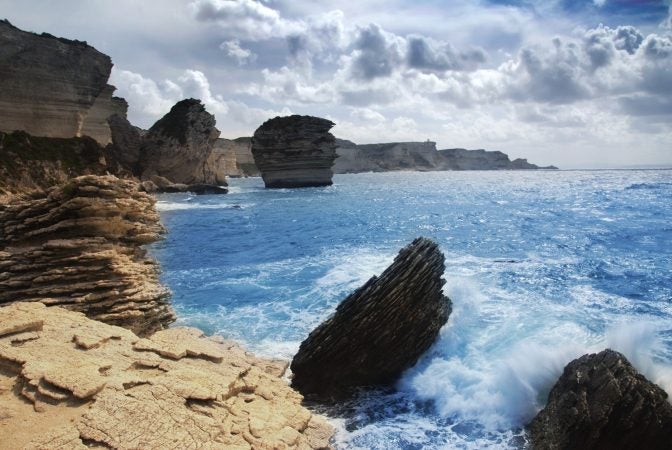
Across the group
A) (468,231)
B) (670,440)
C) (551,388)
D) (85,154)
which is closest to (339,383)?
(551,388)

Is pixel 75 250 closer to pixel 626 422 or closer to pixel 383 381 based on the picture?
pixel 383 381

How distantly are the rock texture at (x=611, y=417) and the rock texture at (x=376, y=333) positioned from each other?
3504mm

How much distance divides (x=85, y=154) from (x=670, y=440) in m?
46.4

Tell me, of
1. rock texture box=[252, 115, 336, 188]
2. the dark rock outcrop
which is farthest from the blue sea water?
rock texture box=[252, 115, 336, 188]

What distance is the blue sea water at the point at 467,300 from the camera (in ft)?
27.2

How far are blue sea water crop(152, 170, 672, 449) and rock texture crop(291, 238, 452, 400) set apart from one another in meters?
0.52

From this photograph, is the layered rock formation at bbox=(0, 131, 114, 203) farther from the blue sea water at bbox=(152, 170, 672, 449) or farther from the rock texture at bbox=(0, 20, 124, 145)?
the blue sea water at bbox=(152, 170, 672, 449)

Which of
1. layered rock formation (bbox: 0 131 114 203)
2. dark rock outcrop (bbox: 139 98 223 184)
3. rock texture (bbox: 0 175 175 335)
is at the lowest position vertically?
rock texture (bbox: 0 175 175 335)

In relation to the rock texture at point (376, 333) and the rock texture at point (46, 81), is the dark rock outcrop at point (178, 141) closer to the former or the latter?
the rock texture at point (46, 81)

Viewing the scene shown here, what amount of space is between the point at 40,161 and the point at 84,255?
34.2 metres

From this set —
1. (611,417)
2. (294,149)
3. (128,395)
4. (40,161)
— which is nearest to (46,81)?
(40,161)

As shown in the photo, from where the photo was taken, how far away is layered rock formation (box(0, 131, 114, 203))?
107ft

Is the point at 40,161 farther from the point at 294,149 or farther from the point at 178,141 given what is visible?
A: the point at 294,149

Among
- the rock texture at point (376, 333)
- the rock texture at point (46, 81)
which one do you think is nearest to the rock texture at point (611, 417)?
the rock texture at point (376, 333)
